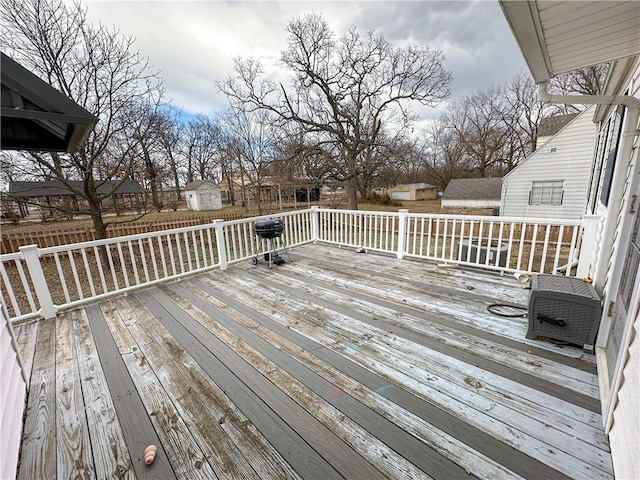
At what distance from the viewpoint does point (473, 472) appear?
1.25 m

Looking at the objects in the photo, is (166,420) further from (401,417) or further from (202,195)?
(202,195)

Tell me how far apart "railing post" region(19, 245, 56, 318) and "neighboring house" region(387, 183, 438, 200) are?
33.0 metres

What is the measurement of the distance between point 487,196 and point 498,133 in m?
5.87

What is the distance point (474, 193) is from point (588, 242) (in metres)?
20.6

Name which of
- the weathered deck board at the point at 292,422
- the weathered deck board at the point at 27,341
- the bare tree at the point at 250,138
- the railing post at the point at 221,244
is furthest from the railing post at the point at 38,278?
the bare tree at the point at 250,138

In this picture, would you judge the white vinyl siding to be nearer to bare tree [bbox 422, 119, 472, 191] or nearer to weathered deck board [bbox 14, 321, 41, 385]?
bare tree [bbox 422, 119, 472, 191]

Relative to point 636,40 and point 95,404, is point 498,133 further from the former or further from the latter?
point 95,404

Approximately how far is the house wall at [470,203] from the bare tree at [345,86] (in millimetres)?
13072

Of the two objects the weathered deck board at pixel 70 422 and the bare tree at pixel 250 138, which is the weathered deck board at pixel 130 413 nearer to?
the weathered deck board at pixel 70 422

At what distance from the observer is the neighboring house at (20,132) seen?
116cm

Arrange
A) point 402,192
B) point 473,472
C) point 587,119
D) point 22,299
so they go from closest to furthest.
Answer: point 473,472 → point 22,299 → point 587,119 → point 402,192

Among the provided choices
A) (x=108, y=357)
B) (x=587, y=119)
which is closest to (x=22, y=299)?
(x=108, y=357)

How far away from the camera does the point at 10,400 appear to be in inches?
59.0

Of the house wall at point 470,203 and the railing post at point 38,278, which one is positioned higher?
the railing post at point 38,278
